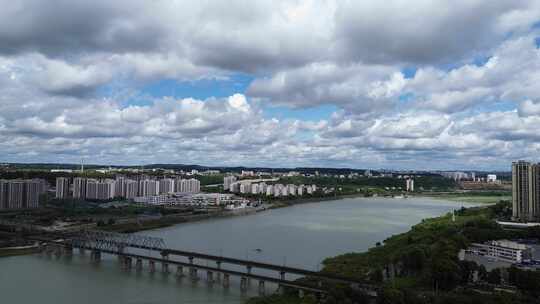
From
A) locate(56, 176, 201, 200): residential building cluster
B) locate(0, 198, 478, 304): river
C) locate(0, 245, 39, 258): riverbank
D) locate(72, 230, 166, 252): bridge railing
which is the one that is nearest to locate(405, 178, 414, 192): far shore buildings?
locate(56, 176, 201, 200): residential building cluster

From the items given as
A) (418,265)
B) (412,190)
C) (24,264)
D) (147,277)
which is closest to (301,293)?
(418,265)

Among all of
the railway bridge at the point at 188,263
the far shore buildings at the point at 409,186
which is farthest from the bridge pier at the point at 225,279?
the far shore buildings at the point at 409,186

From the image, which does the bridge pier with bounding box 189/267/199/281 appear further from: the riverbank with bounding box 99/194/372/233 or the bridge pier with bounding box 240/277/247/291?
the riverbank with bounding box 99/194/372/233

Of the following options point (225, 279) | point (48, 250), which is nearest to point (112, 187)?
point (48, 250)

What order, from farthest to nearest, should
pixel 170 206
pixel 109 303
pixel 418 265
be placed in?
pixel 170 206 < pixel 418 265 < pixel 109 303

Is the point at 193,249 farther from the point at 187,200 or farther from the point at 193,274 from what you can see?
the point at 187,200

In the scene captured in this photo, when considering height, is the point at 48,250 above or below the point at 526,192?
below

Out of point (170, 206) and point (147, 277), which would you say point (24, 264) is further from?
point (170, 206)
